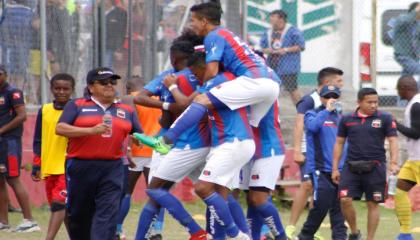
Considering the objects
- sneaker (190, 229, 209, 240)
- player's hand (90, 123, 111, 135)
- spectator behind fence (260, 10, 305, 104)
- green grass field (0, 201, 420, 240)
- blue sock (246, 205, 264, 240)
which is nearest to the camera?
player's hand (90, 123, 111, 135)

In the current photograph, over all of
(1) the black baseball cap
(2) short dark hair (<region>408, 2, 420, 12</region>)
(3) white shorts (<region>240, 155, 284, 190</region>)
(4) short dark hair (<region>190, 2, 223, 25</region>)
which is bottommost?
(3) white shorts (<region>240, 155, 284, 190</region>)

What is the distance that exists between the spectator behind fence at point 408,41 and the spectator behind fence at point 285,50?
181cm

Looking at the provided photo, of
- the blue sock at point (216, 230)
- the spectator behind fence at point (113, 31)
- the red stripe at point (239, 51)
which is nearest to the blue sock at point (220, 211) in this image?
the blue sock at point (216, 230)

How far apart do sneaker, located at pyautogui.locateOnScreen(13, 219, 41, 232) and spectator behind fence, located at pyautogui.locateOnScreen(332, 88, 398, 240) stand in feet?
12.7

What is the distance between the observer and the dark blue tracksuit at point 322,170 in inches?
567

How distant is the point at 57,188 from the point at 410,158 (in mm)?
4035

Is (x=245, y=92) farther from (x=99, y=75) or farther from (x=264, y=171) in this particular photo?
(x=99, y=75)

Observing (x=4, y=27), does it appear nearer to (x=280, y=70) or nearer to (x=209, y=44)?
(x=280, y=70)

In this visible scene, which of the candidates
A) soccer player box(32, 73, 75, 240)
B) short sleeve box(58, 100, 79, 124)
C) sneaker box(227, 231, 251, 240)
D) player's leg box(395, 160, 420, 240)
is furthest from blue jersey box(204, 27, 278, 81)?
player's leg box(395, 160, 420, 240)

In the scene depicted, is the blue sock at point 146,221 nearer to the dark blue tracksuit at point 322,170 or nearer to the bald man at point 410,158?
the dark blue tracksuit at point 322,170

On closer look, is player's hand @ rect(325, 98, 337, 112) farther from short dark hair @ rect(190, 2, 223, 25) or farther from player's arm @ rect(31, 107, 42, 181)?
player's arm @ rect(31, 107, 42, 181)

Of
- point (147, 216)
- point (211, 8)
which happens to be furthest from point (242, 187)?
point (211, 8)

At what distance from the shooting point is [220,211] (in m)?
12.2

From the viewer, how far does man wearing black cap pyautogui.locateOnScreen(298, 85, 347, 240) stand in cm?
1442
